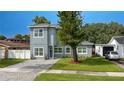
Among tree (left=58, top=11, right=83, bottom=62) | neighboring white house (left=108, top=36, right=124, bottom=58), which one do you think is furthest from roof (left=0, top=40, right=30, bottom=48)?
tree (left=58, top=11, right=83, bottom=62)

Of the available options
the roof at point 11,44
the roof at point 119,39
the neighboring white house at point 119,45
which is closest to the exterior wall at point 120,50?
the neighboring white house at point 119,45

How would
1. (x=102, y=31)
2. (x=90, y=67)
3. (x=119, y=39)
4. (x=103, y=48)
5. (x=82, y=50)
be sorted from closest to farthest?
(x=90, y=67) → (x=102, y=31) → (x=119, y=39) → (x=103, y=48) → (x=82, y=50)

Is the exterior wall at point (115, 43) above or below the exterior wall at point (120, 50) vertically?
above

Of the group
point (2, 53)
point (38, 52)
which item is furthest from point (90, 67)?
point (2, 53)

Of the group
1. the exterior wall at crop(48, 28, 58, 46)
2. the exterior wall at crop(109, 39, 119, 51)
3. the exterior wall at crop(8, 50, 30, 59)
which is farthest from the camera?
the exterior wall at crop(48, 28, 58, 46)

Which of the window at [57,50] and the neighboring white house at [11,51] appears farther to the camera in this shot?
the window at [57,50]

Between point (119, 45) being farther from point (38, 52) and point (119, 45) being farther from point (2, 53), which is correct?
point (2, 53)

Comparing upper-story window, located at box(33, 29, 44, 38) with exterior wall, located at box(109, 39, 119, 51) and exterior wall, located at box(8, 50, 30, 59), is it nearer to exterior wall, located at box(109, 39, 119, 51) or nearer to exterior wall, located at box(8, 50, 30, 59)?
exterior wall, located at box(8, 50, 30, 59)

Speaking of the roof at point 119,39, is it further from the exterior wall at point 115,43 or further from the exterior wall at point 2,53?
the exterior wall at point 2,53
